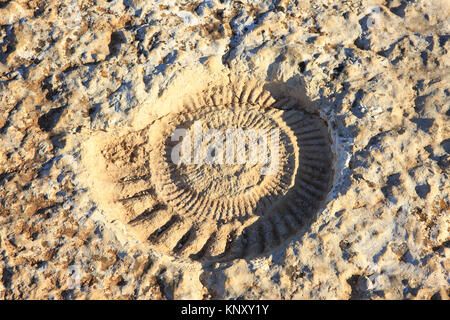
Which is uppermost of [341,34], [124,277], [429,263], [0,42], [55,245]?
[0,42]

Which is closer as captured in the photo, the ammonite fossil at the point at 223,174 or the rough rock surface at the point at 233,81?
the rough rock surface at the point at 233,81

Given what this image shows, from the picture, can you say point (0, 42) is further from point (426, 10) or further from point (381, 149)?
point (426, 10)

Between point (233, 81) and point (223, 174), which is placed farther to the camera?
point (233, 81)

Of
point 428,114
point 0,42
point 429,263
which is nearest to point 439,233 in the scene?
point 429,263

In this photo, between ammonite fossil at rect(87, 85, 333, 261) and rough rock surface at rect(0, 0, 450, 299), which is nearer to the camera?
rough rock surface at rect(0, 0, 450, 299)

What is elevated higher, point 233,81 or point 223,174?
point 233,81
